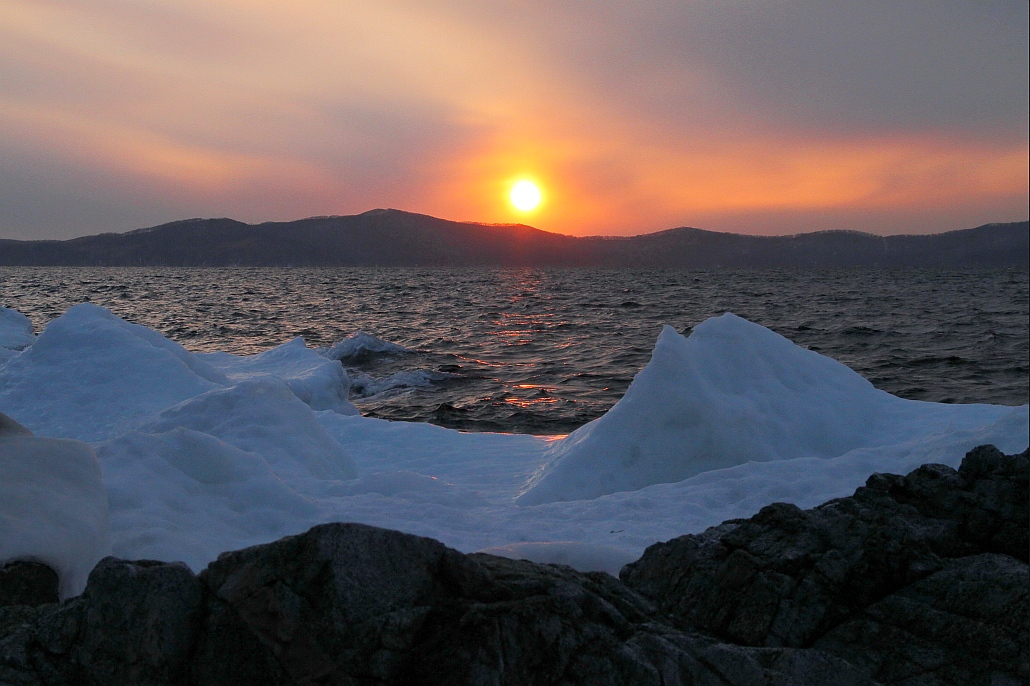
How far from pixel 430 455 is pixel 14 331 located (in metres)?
18.4

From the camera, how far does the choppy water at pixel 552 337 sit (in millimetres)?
16000

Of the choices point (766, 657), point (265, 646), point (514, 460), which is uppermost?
point (265, 646)

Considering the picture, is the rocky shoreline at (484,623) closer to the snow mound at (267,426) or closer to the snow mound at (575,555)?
the snow mound at (575,555)

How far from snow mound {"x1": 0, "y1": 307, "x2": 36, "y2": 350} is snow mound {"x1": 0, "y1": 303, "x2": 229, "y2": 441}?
A: 7909mm

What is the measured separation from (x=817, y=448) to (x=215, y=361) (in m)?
14.3

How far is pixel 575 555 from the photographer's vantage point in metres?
4.66

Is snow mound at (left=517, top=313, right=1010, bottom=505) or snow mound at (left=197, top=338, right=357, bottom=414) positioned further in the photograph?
snow mound at (left=197, top=338, right=357, bottom=414)

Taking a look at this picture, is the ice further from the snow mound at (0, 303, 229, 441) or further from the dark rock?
the dark rock

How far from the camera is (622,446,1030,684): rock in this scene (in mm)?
3215

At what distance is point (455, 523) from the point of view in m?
6.30

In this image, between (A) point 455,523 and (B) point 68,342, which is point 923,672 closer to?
(A) point 455,523

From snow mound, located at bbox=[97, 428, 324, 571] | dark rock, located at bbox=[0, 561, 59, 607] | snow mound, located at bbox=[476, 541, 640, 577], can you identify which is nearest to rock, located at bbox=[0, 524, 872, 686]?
dark rock, located at bbox=[0, 561, 59, 607]

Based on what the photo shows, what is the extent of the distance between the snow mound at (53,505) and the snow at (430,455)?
0.01 metres

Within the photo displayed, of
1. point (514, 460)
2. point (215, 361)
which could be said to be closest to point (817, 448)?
point (514, 460)
